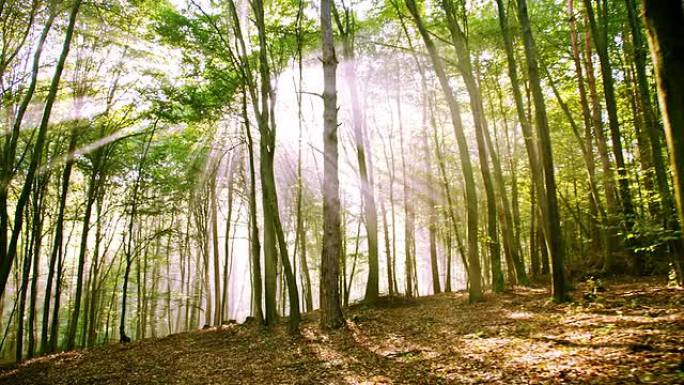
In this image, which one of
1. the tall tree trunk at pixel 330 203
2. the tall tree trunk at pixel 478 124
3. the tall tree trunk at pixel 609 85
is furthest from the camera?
the tall tree trunk at pixel 478 124

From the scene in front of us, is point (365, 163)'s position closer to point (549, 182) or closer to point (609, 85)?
point (549, 182)

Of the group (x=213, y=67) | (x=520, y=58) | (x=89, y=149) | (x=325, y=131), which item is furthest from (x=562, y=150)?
(x=89, y=149)

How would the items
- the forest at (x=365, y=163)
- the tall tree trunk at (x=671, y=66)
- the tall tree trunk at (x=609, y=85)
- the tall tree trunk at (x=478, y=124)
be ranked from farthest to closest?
the tall tree trunk at (x=478, y=124)
the tall tree trunk at (x=609, y=85)
the forest at (x=365, y=163)
the tall tree trunk at (x=671, y=66)

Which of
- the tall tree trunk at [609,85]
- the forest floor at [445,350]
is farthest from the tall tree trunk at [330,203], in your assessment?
the tall tree trunk at [609,85]

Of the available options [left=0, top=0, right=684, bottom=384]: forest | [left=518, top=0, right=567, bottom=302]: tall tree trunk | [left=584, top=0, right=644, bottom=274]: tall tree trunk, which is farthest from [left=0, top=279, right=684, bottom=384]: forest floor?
[left=584, top=0, right=644, bottom=274]: tall tree trunk

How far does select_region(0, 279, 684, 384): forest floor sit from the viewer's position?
13.6 feet

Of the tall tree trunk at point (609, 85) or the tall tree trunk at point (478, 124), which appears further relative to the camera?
the tall tree trunk at point (478, 124)

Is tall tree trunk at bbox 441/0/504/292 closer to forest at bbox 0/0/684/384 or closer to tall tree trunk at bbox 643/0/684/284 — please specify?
forest at bbox 0/0/684/384

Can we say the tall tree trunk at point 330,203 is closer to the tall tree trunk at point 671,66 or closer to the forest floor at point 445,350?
the forest floor at point 445,350

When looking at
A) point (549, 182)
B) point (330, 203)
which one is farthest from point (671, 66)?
point (330, 203)

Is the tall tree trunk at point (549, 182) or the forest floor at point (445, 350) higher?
the tall tree trunk at point (549, 182)

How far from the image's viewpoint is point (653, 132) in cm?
775

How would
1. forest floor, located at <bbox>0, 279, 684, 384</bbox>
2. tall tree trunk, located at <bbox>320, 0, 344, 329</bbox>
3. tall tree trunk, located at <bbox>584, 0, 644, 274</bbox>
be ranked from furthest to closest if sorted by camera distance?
tall tree trunk, located at <bbox>584, 0, 644, 274</bbox> < tall tree trunk, located at <bbox>320, 0, 344, 329</bbox> < forest floor, located at <bbox>0, 279, 684, 384</bbox>

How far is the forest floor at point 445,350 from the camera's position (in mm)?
4160
